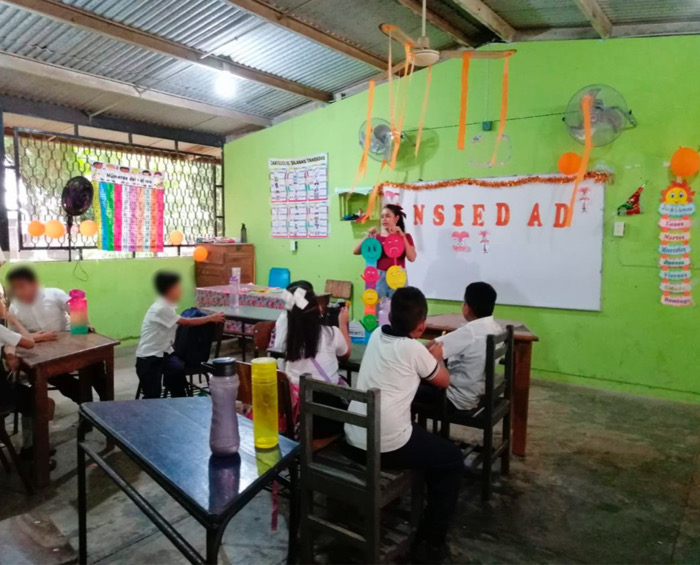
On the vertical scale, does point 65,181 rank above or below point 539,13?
below

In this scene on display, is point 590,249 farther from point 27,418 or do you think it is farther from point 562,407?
point 27,418

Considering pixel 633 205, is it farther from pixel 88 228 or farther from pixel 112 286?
pixel 88 228

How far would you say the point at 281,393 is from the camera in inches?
81.7

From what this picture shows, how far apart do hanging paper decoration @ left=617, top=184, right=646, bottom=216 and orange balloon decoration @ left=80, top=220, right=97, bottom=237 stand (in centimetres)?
513

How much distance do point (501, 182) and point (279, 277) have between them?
288 cm

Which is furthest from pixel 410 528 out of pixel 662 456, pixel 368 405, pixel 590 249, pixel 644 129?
pixel 644 129

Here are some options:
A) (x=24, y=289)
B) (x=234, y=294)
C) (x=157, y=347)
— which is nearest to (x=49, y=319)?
(x=24, y=289)

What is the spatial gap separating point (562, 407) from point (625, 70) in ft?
8.58

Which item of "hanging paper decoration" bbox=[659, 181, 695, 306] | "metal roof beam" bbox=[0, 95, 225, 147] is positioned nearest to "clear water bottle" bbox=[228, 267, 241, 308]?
"metal roof beam" bbox=[0, 95, 225, 147]

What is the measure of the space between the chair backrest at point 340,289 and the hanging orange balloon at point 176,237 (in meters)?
2.00

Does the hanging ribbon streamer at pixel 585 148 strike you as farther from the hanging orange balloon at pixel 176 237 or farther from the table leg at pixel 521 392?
the hanging orange balloon at pixel 176 237

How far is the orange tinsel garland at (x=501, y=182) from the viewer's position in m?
3.96

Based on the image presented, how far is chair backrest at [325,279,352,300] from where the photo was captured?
215 inches

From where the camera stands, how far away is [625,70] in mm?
3834
